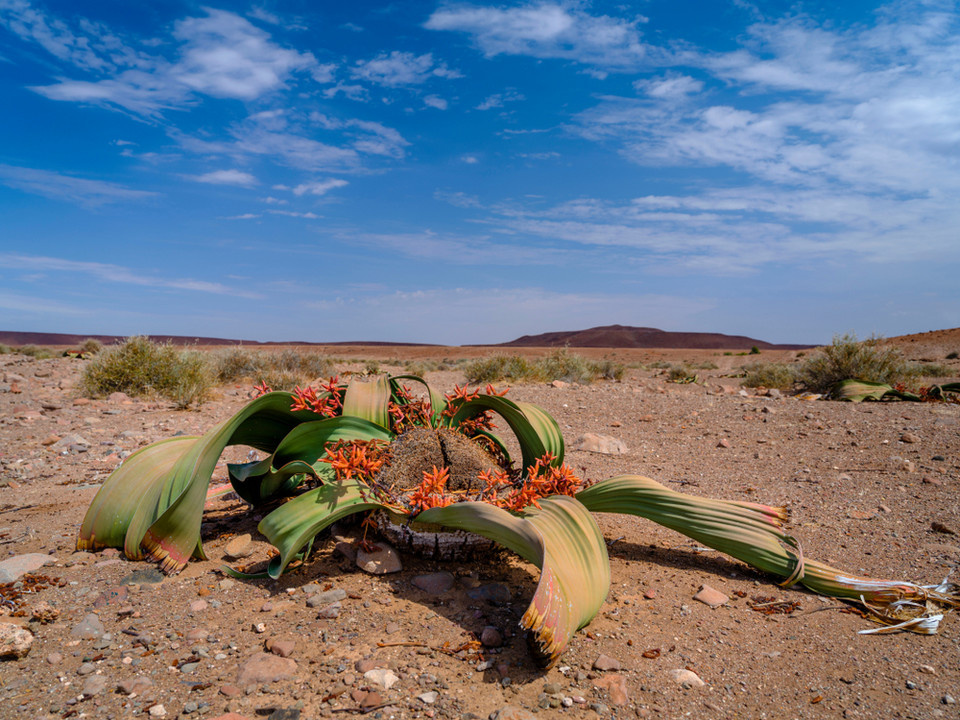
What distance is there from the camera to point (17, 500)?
3.96 m

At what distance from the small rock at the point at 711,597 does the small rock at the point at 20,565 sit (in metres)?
3.03

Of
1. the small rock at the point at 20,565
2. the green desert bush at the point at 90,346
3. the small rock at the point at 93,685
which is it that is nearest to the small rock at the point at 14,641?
the small rock at the point at 93,685

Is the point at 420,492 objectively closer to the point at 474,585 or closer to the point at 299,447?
the point at 474,585

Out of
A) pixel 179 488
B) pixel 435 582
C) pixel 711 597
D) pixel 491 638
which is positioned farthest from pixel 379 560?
pixel 711 597

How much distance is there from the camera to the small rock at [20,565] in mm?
2511

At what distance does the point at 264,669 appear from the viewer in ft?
6.38

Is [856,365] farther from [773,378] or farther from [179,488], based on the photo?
[179,488]

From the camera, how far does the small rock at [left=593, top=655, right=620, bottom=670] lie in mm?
2023

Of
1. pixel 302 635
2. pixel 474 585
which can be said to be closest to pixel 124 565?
pixel 302 635

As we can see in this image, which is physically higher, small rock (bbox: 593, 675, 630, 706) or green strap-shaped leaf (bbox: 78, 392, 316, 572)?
green strap-shaped leaf (bbox: 78, 392, 316, 572)

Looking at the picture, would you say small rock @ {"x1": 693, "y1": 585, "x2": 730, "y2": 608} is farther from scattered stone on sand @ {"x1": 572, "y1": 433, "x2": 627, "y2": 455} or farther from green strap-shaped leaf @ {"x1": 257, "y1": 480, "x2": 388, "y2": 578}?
scattered stone on sand @ {"x1": 572, "y1": 433, "x2": 627, "y2": 455}

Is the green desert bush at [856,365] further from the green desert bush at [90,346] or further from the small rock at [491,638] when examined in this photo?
the green desert bush at [90,346]

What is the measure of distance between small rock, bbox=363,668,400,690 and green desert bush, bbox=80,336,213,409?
7.78m

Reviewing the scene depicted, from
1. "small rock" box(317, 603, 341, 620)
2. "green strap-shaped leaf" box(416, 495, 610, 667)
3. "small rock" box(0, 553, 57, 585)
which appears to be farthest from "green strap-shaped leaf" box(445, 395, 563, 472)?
"small rock" box(0, 553, 57, 585)
